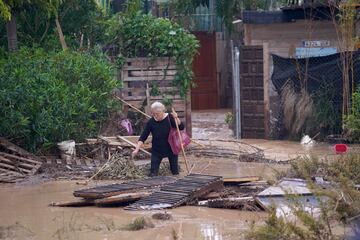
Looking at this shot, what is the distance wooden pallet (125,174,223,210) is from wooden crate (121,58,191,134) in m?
6.58

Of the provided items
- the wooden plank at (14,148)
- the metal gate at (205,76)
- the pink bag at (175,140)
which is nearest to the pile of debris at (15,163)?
the wooden plank at (14,148)

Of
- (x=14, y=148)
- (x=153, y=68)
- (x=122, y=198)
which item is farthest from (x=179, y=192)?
(x=153, y=68)

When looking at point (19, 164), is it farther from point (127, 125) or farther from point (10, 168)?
point (127, 125)

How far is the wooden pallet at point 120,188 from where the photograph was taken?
11.5m

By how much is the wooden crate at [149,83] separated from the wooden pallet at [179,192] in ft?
21.6

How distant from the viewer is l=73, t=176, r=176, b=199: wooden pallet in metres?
11.5

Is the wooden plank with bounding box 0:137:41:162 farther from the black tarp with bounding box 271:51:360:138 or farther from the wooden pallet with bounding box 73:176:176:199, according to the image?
the black tarp with bounding box 271:51:360:138

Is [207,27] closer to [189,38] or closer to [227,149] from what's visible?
[189,38]

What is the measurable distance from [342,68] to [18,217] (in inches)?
358

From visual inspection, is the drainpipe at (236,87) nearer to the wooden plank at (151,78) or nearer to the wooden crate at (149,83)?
the wooden crate at (149,83)

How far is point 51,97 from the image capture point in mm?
15641

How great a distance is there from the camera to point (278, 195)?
1090 centimetres

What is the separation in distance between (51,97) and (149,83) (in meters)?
3.71

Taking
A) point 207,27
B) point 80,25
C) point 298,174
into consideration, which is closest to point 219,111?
Answer: point 207,27
